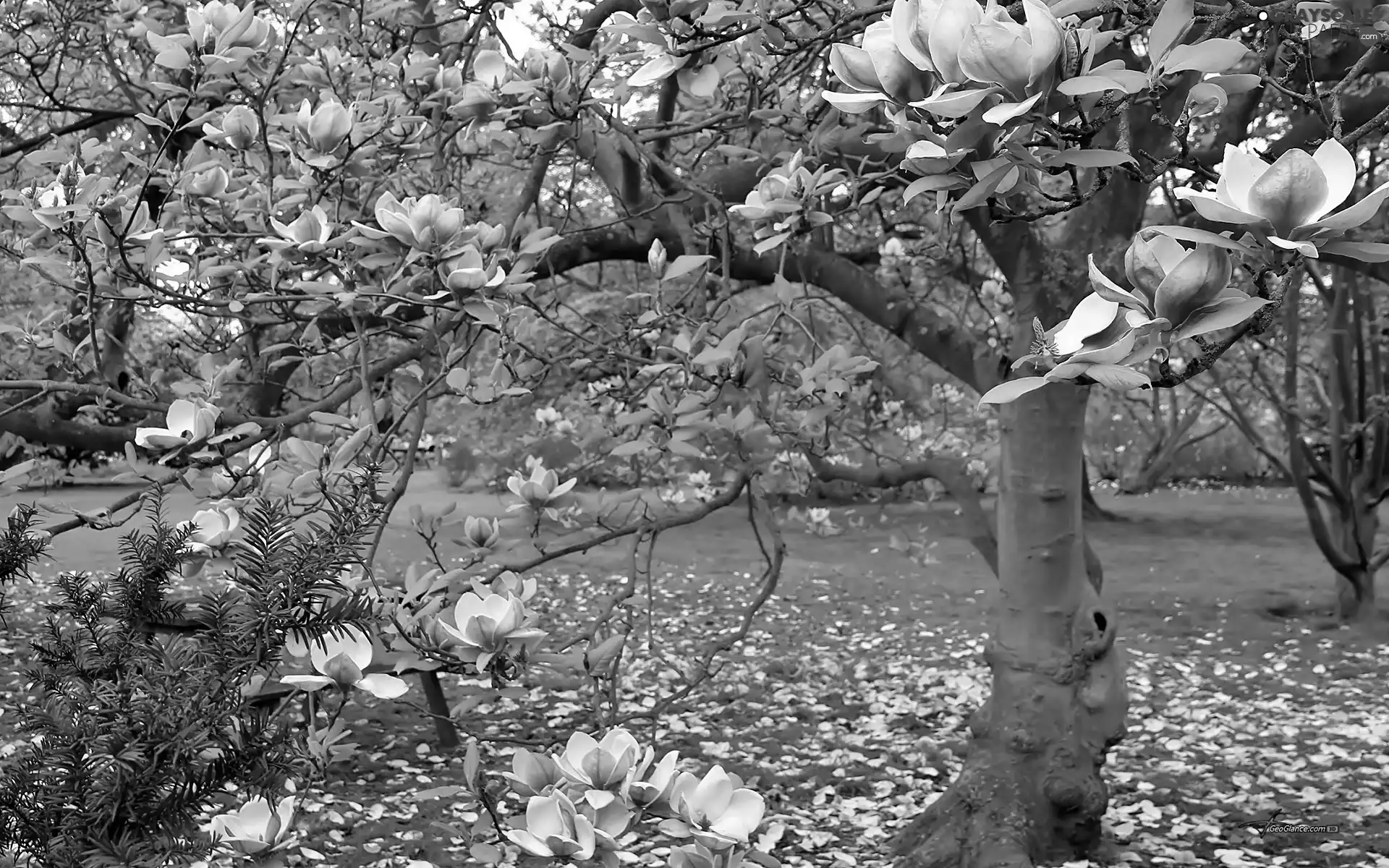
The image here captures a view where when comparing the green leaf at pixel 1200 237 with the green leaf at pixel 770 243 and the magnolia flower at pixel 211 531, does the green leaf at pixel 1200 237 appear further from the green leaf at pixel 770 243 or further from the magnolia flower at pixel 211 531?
the magnolia flower at pixel 211 531

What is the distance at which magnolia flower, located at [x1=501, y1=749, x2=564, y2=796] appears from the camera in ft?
4.46

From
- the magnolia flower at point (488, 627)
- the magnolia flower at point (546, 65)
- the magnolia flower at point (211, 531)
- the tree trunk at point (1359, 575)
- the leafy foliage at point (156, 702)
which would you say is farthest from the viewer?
the tree trunk at point (1359, 575)

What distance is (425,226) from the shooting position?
5.26 ft

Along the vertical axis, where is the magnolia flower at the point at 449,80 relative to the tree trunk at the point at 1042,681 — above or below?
above

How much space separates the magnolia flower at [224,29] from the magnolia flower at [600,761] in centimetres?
148

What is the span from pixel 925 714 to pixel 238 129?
4736mm

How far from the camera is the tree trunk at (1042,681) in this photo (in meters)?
3.57

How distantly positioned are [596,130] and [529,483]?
1.30m

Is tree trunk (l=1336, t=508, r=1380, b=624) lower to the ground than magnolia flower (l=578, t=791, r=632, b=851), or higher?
higher

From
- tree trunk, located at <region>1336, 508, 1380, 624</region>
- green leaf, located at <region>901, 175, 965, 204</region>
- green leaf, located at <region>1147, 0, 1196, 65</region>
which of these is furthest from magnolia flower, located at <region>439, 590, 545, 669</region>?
tree trunk, located at <region>1336, 508, 1380, 624</region>

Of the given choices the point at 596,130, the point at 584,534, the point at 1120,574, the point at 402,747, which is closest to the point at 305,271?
the point at 596,130

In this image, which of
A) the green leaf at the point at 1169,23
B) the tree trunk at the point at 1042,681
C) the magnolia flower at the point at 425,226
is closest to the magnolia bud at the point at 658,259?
the magnolia flower at the point at 425,226

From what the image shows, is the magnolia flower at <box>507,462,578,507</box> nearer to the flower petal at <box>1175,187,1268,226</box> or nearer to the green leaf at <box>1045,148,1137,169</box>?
the green leaf at <box>1045,148,1137,169</box>

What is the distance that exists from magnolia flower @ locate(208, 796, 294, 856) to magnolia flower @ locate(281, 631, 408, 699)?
177 mm
